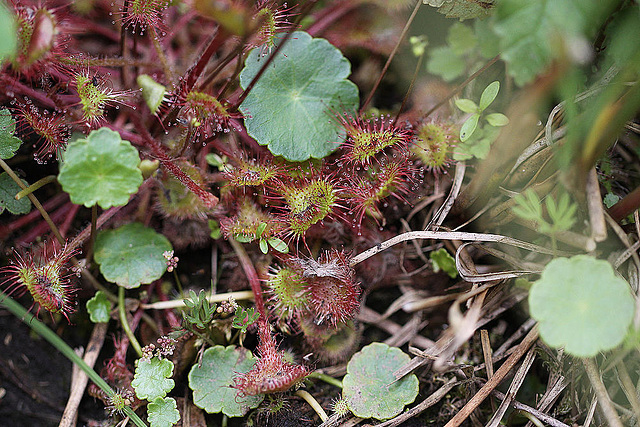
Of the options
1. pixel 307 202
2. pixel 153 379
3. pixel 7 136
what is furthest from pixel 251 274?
pixel 7 136

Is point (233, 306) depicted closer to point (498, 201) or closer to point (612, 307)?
point (498, 201)

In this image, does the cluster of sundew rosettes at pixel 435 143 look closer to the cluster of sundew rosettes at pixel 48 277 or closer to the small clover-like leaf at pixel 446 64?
the small clover-like leaf at pixel 446 64

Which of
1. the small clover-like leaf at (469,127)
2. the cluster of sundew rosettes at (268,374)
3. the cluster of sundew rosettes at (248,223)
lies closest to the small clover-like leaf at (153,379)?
the cluster of sundew rosettes at (268,374)

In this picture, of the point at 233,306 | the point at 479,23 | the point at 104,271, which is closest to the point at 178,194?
the point at 104,271

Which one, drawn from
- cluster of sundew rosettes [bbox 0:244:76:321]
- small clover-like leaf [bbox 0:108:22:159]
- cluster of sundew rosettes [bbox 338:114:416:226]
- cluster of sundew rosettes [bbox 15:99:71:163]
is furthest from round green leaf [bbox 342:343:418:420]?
small clover-like leaf [bbox 0:108:22:159]

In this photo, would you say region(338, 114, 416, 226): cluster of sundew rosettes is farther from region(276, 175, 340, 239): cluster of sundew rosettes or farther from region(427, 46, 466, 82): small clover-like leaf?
region(427, 46, 466, 82): small clover-like leaf

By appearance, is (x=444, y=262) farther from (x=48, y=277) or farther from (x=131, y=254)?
(x=48, y=277)
